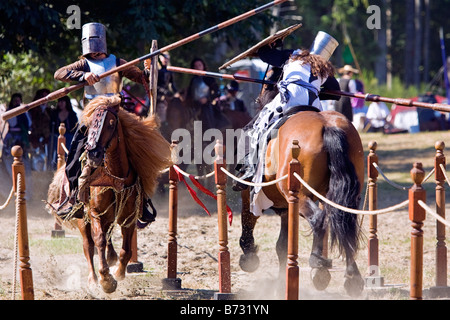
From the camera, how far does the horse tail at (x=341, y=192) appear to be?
21.4ft

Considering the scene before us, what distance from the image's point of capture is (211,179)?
45.2 ft

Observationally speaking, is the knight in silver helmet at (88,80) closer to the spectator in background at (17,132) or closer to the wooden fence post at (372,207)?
the wooden fence post at (372,207)

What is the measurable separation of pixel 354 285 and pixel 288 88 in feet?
6.68

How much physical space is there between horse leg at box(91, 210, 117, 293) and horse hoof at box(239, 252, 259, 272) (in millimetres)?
1695

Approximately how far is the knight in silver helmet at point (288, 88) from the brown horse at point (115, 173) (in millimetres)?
917

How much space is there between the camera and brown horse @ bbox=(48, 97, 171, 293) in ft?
22.4

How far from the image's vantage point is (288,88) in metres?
7.56

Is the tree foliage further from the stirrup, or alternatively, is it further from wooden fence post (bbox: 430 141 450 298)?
wooden fence post (bbox: 430 141 450 298)

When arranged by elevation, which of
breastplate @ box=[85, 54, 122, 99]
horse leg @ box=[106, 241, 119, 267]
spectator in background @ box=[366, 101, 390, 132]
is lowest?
horse leg @ box=[106, 241, 119, 267]

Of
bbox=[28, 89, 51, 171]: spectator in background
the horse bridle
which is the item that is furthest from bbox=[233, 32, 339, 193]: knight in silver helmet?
bbox=[28, 89, 51, 171]: spectator in background

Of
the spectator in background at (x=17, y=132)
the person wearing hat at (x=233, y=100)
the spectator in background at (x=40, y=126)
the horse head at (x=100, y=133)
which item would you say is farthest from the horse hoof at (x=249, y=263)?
the person wearing hat at (x=233, y=100)

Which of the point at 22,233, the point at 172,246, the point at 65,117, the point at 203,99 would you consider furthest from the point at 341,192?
the point at 65,117

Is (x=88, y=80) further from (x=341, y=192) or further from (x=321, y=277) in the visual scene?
(x=321, y=277)
